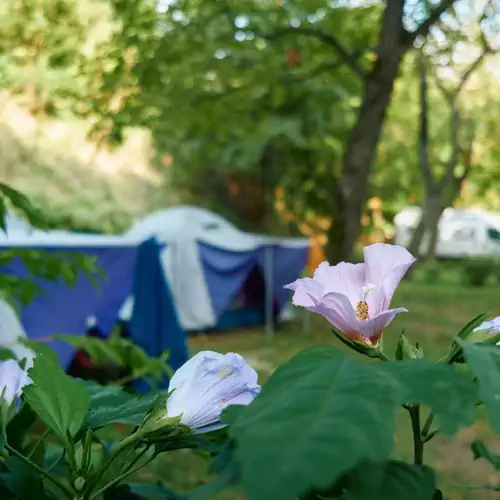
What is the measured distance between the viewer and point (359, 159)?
7.99 meters

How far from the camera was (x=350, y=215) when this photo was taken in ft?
27.9

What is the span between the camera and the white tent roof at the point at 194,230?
931 cm

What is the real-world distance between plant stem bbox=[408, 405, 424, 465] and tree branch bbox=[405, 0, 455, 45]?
23.5 feet

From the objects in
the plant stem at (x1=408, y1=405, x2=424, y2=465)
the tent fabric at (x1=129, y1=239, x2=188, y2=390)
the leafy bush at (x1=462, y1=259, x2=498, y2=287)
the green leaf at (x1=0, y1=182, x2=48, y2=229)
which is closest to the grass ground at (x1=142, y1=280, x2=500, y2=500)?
the plant stem at (x1=408, y1=405, x2=424, y2=465)

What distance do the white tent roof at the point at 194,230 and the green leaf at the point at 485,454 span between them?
8.69 m

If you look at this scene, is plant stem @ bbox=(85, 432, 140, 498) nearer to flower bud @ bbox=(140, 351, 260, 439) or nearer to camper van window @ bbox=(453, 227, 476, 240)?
flower bud @ bbox=(140, 351, 260, 439)

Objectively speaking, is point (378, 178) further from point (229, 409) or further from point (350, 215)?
point (229, 409)

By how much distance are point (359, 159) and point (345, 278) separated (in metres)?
7.60

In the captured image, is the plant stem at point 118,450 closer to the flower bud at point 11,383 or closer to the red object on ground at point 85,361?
the flower bud at point 11,383

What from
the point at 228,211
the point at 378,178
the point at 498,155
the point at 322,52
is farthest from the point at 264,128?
the point at 498,155

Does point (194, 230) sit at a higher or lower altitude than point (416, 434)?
lower

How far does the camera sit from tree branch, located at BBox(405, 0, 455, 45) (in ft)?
23.4

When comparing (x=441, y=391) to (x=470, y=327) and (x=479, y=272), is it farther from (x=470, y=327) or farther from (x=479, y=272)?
(x=479, y=272)

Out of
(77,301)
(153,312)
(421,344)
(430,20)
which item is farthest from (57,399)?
(430,20)
